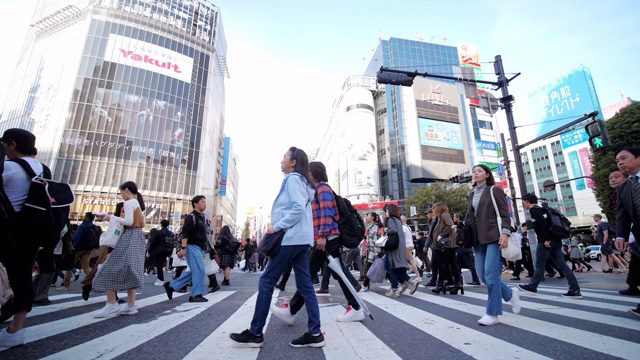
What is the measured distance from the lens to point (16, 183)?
2.50 meters

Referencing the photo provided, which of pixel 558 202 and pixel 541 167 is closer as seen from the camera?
pixel 558 202

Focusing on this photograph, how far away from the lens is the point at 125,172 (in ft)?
119

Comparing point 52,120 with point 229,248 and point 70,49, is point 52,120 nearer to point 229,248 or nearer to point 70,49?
point 70,49

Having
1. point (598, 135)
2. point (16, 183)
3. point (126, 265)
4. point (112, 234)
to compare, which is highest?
point (598, 135)

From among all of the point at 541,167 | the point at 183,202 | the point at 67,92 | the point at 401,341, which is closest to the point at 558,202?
the point at 541,167

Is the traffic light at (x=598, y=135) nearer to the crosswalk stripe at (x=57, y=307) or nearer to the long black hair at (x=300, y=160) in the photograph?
the long black hair at (x=300, y=160)

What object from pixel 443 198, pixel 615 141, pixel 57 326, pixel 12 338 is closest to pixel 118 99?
pixel 443 198

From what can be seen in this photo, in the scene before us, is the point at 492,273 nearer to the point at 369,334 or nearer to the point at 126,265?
the point at 369,334

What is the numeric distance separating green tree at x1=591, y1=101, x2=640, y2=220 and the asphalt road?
24.0 meters

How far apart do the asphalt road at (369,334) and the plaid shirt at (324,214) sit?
967mm

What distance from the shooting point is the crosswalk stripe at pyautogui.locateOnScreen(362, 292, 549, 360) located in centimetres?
201

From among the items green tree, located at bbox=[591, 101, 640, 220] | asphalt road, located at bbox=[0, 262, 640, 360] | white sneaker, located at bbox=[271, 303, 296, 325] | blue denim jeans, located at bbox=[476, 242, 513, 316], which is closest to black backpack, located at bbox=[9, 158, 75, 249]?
asphalt road, located at bbox=[0, 262, 640, 360]

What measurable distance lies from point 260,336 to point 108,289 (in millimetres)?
2320

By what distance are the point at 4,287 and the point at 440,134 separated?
60519 millimetres
